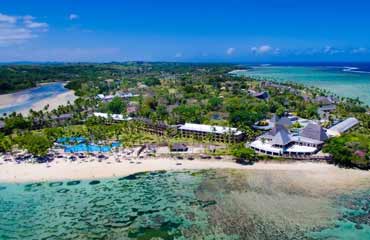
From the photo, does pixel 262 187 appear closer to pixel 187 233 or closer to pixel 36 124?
pixel 187 233

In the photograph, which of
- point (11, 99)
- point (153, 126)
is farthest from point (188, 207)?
point (11, 99)

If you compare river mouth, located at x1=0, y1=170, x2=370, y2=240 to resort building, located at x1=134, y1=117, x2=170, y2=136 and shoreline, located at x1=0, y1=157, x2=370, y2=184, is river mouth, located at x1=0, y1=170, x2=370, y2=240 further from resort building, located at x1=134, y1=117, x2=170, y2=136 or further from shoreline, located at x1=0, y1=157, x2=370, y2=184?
resort building, located at x1=134, y1=117, x2=170, y2=136

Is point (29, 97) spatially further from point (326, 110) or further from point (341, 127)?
point (341, 127)

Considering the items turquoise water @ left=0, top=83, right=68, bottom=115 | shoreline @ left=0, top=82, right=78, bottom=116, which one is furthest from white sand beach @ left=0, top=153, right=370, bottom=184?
turquoise water @ left=0, top=83, right=68, bottom=115

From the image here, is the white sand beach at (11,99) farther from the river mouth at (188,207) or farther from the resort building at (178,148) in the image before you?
the river mouth at (188,207)

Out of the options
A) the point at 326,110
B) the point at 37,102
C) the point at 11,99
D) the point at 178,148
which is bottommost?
the point at 11,99

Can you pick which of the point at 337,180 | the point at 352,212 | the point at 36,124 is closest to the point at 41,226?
the point at 352,212

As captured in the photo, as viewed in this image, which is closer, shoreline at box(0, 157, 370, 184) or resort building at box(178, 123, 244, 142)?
shoreline at box(0, 157, 370, 184)
